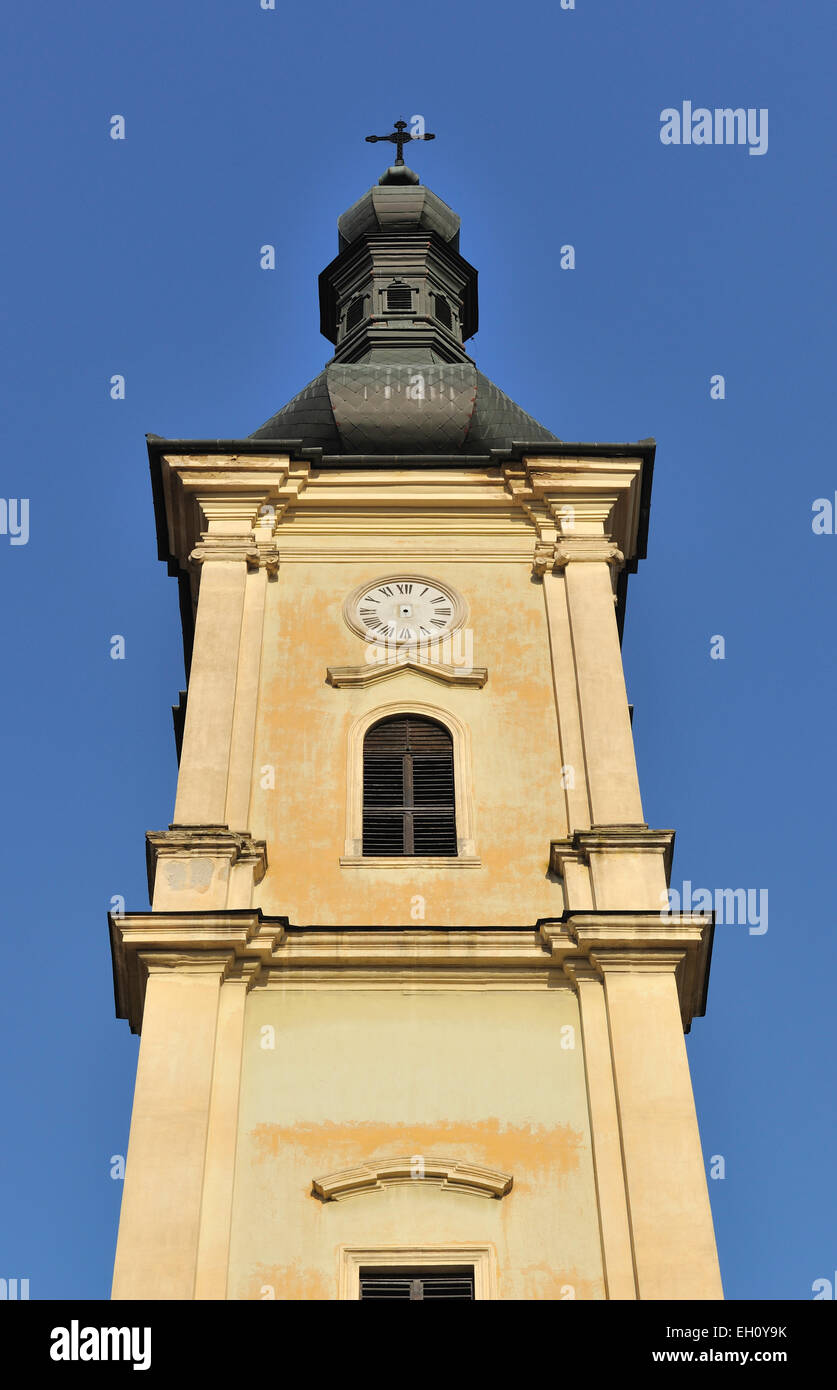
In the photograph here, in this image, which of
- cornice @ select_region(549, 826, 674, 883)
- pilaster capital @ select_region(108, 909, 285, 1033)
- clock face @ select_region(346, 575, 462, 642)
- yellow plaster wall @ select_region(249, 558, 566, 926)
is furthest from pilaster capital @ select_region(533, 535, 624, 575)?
pilaster capital @ select_region(108, 909, 285, 1033)

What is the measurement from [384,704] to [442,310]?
1001 cm

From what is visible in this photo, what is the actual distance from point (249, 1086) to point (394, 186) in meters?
18.2

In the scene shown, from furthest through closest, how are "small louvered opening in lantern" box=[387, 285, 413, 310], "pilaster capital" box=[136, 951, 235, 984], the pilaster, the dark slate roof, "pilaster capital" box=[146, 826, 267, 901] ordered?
"small louvered opening in lantern" box=[387, 285, 413, 310], the dark slate roof, "pilaster capital" box=[146, 826, 267, 901], "pilaster capital" box=[136, 951, 235, 984], the pilaster

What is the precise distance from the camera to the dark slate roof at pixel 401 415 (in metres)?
26.2

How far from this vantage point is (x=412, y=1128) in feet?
58.7

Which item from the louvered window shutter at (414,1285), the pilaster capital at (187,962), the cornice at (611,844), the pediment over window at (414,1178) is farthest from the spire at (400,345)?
the louvered window shutter at (414,1285)

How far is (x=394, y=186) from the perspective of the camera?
33312 mm

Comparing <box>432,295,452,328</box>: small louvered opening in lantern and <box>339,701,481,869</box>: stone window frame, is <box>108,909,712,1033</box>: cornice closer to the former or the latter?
<box>339,701,481,869</box>: stone window frame

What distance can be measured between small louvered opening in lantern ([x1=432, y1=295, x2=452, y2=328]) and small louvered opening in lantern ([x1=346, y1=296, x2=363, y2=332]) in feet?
3.10

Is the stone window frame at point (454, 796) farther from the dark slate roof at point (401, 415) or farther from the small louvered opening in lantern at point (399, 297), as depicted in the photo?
the small louvered opening in lantern at point (399, 297)

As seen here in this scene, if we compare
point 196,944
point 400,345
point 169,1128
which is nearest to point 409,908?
point 196,944

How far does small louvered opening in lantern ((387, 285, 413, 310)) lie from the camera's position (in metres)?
30.4

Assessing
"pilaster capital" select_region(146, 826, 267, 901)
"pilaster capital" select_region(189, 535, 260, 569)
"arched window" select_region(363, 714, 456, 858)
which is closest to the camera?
"pilaster capital" select_region(146, 826, 267, 901)

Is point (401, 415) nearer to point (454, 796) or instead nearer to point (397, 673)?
point (397, 673)
